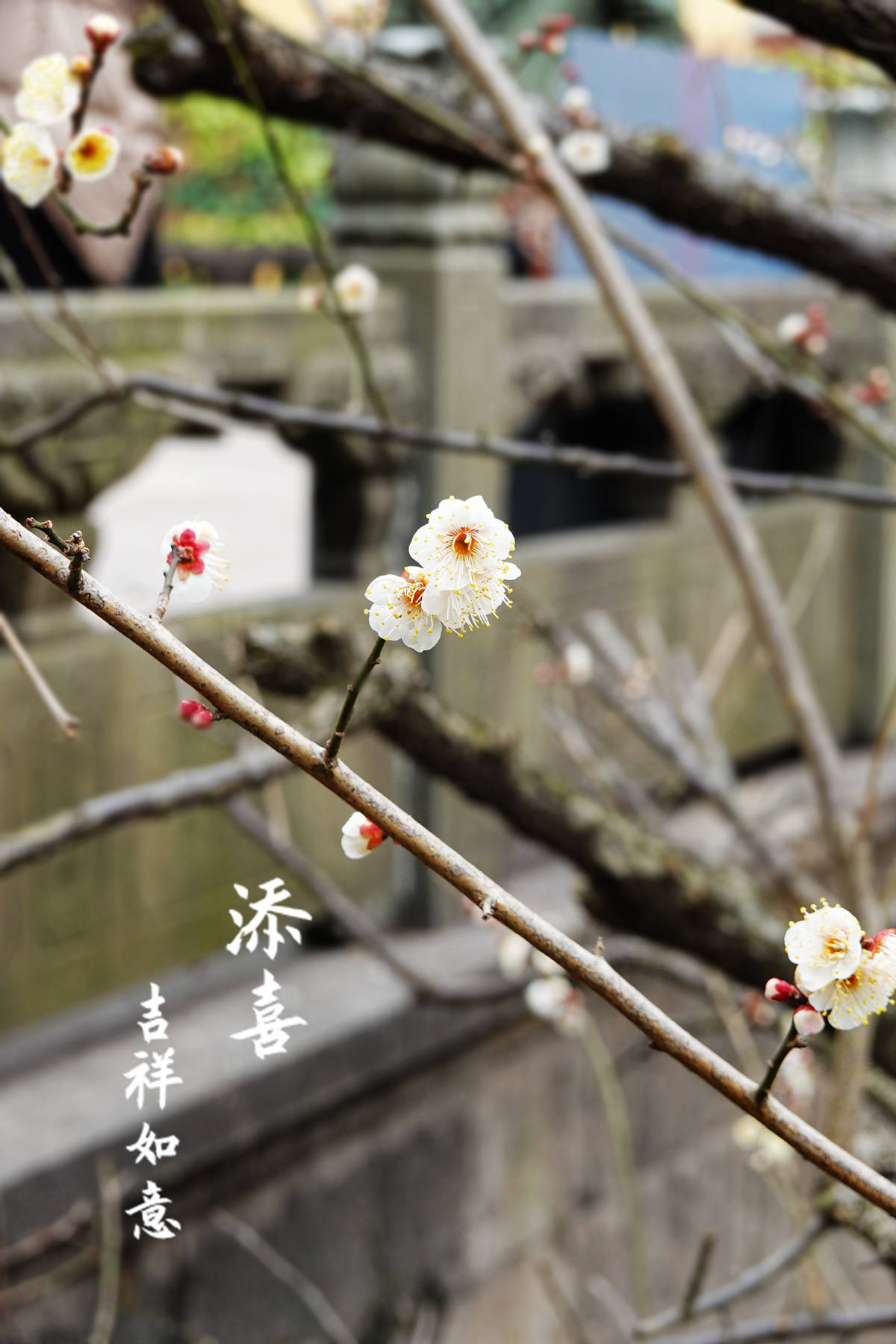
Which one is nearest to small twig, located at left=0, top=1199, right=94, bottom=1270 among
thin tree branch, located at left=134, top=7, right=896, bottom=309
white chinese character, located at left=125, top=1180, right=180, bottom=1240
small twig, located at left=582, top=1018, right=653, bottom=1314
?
small twig, located at left=582, top=1018, right=653, bottom=1314

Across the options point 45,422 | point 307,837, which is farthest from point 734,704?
point 45,422

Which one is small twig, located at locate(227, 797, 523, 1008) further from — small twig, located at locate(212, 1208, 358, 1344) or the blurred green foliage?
the blurred green foliage

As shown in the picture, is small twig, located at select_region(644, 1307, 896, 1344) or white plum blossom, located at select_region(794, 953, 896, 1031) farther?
small twig, located at select_region(644, 1307, 896, 1344)

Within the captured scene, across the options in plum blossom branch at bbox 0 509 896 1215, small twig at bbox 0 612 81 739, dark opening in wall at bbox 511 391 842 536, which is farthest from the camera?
dark opening in wall at bbox 511 391 842 536

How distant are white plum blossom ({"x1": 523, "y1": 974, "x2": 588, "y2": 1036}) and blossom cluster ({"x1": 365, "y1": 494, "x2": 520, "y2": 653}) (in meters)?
1.18

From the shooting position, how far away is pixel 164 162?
1164 millimetres

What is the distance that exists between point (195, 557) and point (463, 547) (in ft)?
0.44

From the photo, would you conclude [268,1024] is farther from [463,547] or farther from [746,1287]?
[746,1287]

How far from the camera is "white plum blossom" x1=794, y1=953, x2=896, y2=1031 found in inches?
23.8

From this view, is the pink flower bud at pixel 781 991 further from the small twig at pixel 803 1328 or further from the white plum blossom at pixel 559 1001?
the white plum blossom at pixel 559 1001

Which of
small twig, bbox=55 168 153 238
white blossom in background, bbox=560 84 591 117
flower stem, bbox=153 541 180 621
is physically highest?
white blossom in background, bbox=560 84 591 117

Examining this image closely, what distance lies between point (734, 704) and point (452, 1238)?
1.60 metres

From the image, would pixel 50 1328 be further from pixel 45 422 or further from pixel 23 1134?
pixel 45 422

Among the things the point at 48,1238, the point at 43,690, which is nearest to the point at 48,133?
the point at 43,690
